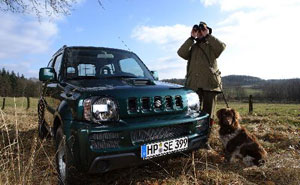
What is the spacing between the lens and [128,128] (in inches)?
83.5

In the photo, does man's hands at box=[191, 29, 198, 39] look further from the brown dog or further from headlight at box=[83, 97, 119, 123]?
headlight at box=[83, 97, 119, 123]

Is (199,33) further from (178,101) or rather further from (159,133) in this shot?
(159,133)

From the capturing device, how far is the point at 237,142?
11.0 feet

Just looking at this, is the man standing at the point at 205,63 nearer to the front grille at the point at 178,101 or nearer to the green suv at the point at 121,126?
the green suv at the point at 121,126

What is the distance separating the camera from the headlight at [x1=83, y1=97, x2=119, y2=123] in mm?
2150

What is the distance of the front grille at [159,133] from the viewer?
222 cm

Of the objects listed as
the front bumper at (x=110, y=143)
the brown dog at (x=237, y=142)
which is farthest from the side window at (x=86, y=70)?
the brown dog at (x=237, y=142)

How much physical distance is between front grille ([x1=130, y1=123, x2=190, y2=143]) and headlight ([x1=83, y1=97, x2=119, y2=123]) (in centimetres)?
28

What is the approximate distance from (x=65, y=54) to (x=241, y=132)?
309 centimetres

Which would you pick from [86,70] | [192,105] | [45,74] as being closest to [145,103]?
[192,105]

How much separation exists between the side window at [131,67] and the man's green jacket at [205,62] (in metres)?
1.02

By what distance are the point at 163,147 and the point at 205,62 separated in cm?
225

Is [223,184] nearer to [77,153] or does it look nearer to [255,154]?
[255,154]

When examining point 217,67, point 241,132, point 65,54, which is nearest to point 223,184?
point 241,132
